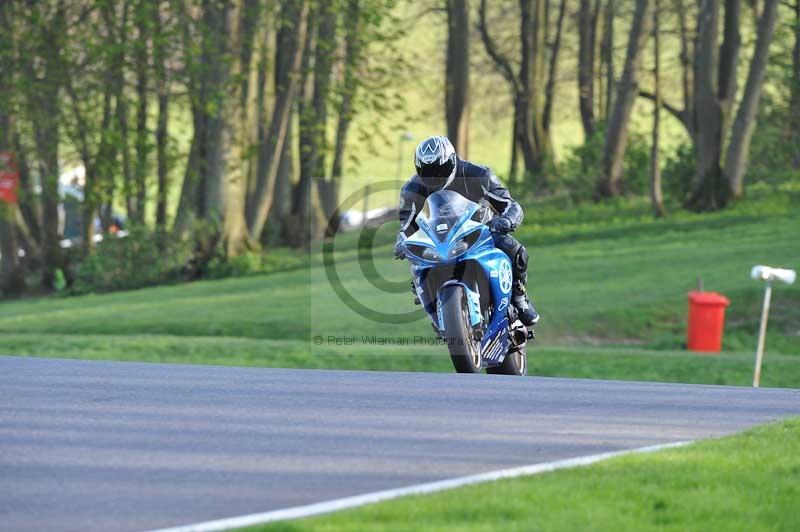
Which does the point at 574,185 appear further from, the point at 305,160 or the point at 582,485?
the point at 582,485

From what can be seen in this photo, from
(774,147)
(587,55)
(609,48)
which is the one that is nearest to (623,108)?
(774,147)

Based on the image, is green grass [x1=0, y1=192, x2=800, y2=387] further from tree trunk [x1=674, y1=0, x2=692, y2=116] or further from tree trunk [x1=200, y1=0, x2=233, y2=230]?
tree trunk [x1=674, y1=0, x2=692, y2=116]

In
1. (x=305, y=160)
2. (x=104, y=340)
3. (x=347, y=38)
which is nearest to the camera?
(x=104, y=340)

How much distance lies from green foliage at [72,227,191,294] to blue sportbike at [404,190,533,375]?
26.6 meters

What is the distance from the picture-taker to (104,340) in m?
22.0

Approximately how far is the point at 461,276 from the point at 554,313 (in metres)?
13.3

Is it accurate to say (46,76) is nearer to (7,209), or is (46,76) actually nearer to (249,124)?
(7,209)

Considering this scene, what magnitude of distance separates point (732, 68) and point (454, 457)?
35.0m

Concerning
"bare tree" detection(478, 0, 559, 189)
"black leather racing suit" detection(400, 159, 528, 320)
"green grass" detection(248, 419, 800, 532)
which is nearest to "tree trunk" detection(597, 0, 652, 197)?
"bare tree" detection(478, 0, 559, 189)

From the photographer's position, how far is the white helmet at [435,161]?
12.6m

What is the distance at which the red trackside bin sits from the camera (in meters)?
23.1

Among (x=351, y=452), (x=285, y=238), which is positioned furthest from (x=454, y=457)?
(x=285, y=238)

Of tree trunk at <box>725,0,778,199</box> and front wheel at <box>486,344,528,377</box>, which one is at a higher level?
tree trunk at <box>725,0,778,199</box>

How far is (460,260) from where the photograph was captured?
42.0 ft
